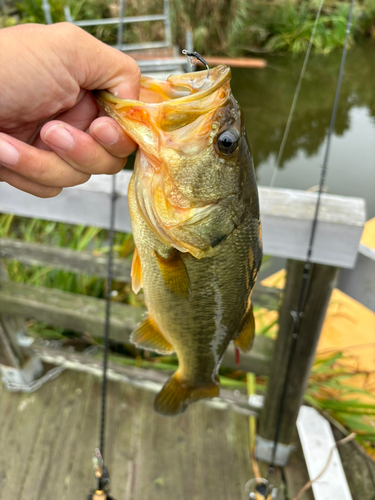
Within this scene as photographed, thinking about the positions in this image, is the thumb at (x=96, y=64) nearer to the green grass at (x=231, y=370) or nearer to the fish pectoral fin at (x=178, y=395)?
the fish pectoral fin at (x=178, y=395)

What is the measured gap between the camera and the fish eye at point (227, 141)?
0.73 m

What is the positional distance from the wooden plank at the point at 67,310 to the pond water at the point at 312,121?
4.32 m

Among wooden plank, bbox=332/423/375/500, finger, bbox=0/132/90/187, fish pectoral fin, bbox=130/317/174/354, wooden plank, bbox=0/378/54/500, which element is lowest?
wooden plank, bbox=0/378/54/500

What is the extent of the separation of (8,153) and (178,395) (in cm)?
83

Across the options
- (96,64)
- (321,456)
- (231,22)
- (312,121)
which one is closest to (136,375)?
(321,456)

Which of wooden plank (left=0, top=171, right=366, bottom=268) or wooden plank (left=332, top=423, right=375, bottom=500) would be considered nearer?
wooden plank (left=0, top=171, right=366, bottom=268)

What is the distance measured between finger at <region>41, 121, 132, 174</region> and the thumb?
0.10 meters

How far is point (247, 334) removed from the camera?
97 cm

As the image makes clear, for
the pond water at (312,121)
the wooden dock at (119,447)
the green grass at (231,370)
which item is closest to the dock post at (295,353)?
the wooden dock at (119,447)

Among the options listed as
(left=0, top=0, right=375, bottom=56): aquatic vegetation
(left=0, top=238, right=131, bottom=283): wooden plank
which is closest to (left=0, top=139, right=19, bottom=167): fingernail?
(left=0, top=238, right=131, bottom=283): wooden plank

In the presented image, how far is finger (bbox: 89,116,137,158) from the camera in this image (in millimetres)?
733

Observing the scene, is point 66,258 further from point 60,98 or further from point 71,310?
point 60,98

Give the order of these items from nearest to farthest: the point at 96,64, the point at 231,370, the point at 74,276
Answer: the point at 96,64
the point at 231,370
the point at 74,276

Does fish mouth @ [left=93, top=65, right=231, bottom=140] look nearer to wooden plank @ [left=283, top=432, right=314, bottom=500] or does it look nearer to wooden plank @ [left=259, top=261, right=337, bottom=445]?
wooden plank @ [left=259, top=261, right=337, bottom=445]
